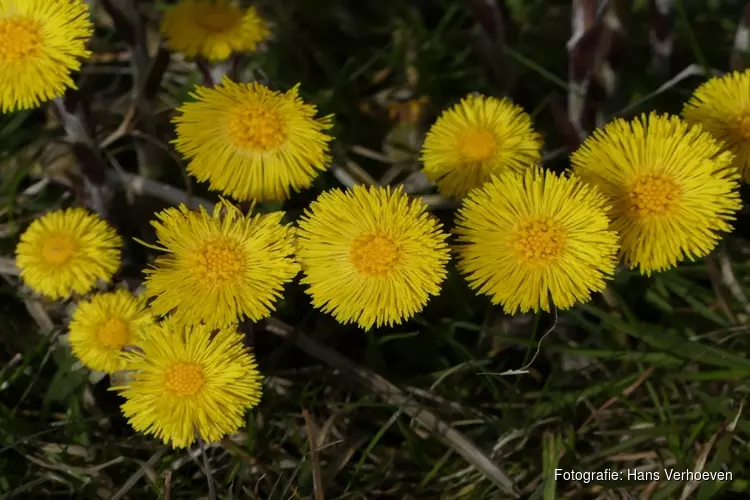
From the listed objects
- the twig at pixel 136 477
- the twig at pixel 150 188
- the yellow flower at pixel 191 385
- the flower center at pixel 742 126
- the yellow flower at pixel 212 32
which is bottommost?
the twig at pixel 136 477

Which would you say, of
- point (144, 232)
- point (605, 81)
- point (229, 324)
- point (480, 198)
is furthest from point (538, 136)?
point (144, 232)

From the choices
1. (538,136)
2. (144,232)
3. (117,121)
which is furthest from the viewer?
(117,121)

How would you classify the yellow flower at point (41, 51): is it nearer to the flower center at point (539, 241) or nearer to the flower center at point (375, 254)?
→ the flower center at point (375, 254)

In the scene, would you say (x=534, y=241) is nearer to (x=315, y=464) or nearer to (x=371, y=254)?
(x=371, y=254)

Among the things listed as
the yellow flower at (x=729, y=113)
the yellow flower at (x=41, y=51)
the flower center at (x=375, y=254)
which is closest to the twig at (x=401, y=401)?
the flower center at (x=375, y=254)

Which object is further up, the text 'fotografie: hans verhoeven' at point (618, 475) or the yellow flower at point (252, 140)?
the yellow flower at point (252, 140)

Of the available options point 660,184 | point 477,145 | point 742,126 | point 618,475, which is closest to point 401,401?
point 618,475

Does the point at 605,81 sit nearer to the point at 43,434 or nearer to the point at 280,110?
the point at 280,110
